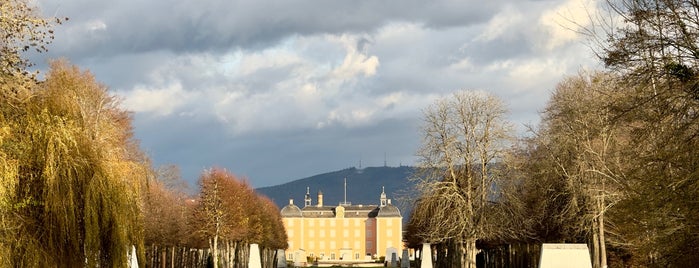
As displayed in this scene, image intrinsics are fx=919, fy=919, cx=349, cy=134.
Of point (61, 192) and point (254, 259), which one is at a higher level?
point (61, 192)

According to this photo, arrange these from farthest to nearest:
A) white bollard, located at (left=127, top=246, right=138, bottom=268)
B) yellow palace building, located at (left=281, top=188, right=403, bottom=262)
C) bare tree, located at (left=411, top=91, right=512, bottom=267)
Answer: yellow palace building, located at (left=281, top=188, right=403, bottom=262), bare tree, located at (left=411, top=91, right=512, bottom=267), white bollard, located at (left=127, top=246, right=138, bottom=268)

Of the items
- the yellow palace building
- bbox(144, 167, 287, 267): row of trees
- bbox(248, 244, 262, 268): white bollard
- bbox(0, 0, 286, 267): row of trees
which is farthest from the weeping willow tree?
the yellow palace building

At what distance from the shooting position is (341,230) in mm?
183125

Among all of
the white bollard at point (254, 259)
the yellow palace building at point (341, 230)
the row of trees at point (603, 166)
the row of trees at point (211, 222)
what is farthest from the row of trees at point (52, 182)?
the yellow palace building at point (341, 230)

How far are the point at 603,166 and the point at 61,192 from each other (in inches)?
861

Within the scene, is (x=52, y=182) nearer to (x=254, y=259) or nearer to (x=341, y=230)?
(x=254, y=259)

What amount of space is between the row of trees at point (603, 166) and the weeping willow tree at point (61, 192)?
444 inches

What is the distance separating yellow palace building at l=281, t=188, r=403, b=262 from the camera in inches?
6993

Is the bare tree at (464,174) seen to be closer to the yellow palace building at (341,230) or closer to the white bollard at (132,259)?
the white bollard at (132,259)

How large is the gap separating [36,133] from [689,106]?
13.5m

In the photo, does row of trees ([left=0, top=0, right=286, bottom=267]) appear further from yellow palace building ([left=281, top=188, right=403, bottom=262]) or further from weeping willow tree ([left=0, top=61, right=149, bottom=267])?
yellow palace building ([left=281, top=188, right=403, bottom=262])

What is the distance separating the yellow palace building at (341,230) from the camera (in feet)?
583

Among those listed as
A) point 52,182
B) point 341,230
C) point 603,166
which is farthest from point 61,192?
point 341,230

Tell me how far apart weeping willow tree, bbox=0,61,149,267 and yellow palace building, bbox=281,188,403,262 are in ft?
515
